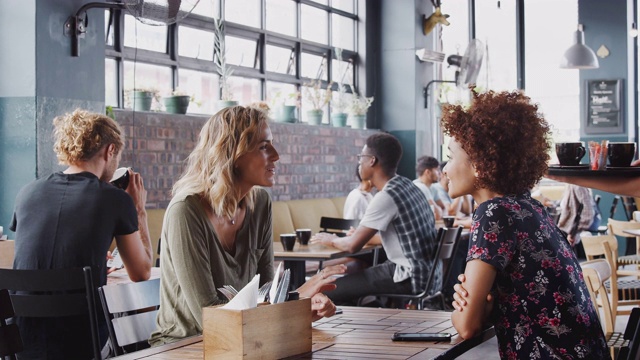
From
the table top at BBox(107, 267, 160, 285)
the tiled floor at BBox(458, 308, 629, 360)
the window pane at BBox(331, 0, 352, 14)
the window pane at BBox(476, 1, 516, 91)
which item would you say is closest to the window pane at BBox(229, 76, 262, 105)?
the window pane at BBox(331, 0, 352, 14)

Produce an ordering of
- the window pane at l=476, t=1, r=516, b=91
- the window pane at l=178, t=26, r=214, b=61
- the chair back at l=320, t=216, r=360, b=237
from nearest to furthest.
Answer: the chair back at l=320, t=216, r=360, b=237, the window pane at l=178, t=26, r=214, b=61, the window pane at l=476, t=1, r=516, b=91

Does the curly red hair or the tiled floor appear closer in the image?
the curly red hair

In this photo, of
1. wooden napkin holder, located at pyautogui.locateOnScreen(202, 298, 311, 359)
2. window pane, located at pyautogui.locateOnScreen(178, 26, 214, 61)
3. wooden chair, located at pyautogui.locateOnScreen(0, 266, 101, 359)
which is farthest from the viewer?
window pane, located at pyautogui.locateOnScreen(178, 26, 214, 61)

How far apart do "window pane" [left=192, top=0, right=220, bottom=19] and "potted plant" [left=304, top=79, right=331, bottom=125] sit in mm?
1570

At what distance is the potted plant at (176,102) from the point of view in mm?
6918

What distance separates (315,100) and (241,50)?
1.15m

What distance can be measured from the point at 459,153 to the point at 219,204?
0.75 meters

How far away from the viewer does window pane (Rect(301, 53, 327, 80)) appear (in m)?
9.44

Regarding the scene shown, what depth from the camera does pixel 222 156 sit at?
8.79ft

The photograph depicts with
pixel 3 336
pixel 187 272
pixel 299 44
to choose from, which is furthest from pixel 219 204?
pixel 299 44

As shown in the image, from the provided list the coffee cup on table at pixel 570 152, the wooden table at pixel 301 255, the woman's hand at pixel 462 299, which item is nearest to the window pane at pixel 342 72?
the wooden table at pixel 301 255

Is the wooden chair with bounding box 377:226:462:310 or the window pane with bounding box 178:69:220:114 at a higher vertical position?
the window pane with bounding box 178:69:220:114

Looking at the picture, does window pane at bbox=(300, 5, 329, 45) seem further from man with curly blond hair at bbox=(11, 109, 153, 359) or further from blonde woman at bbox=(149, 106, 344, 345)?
blonde woman at bbox=(149, 106, 344, 345)

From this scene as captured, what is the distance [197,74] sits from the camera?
7.66m
